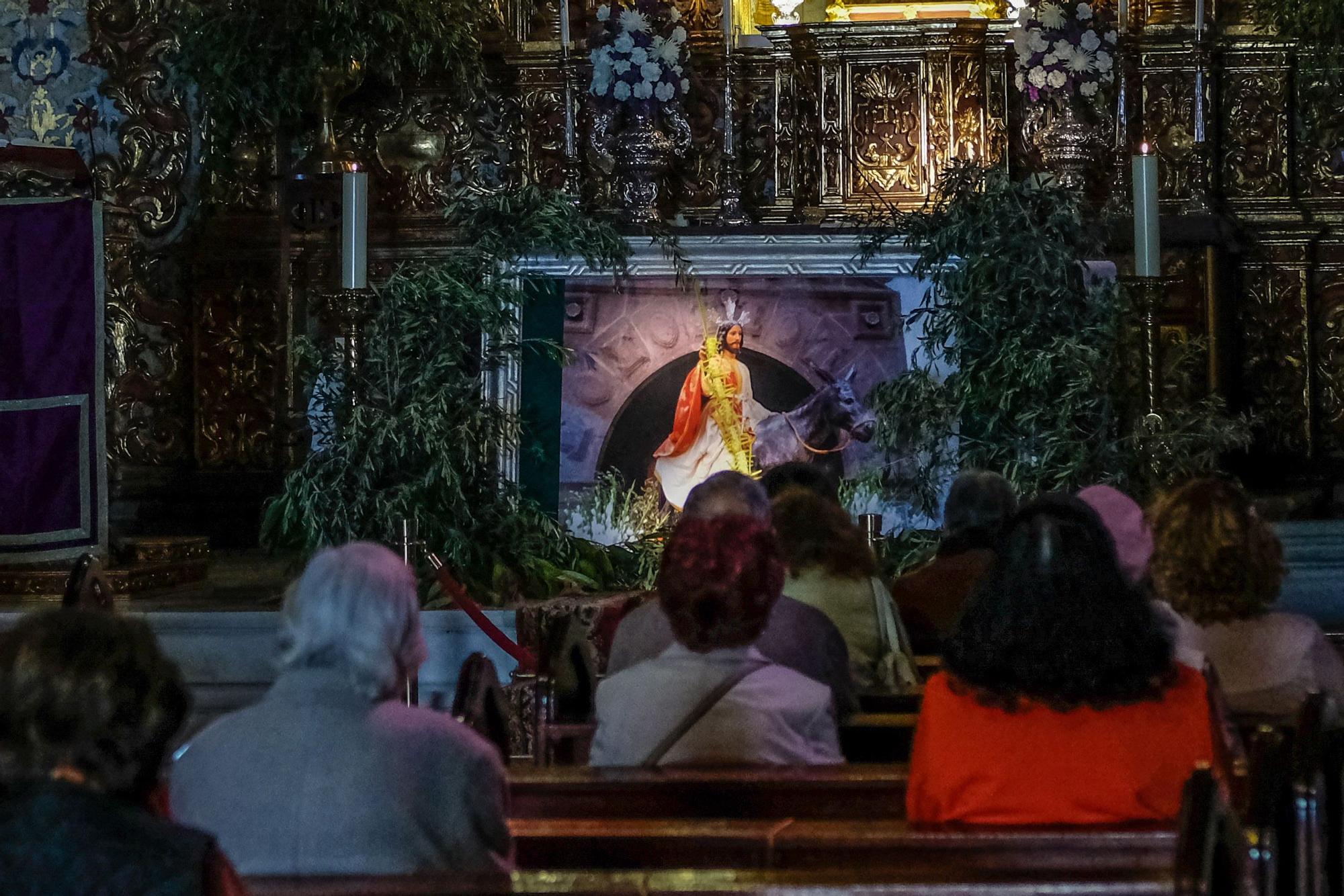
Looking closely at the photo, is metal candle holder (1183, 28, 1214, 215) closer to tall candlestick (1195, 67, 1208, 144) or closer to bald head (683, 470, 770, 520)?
tall candlestick (1195, 67, 1208, 144)

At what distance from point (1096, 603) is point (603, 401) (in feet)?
16.0

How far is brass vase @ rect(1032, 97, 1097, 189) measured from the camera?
A: 8.49 metres

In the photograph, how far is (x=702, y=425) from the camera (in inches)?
299

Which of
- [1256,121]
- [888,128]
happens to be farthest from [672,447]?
[1256,121]

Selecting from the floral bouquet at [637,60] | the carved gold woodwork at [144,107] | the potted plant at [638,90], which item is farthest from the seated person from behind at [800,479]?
the carved gold woodwork at [144,107]

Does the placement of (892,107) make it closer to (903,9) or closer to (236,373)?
(903,9)

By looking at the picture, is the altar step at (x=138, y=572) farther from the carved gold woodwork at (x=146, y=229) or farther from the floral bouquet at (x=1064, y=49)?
the floral bouquet at (x=1064, y=49)

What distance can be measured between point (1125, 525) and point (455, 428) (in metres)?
3.64

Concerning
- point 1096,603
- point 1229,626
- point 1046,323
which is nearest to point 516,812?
Result: point 1096,603

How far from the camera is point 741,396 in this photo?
7609 mm

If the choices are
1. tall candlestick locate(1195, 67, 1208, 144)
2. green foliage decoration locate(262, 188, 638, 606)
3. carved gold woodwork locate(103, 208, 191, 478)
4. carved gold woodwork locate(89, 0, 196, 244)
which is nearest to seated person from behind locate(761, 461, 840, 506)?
green foliage decoration locate(262, 188, 638, 606)

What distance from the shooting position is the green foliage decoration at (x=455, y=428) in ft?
22.2

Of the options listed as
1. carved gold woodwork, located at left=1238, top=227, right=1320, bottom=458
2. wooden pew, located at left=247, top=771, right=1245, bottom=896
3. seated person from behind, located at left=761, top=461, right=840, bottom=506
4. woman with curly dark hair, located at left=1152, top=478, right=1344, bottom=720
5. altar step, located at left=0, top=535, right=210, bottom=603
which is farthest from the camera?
carved gold woodwork, located at left=1238, top=227, right=1320, bottom=458

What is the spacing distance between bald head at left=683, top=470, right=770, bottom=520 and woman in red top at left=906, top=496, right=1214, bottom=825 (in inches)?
46.4
